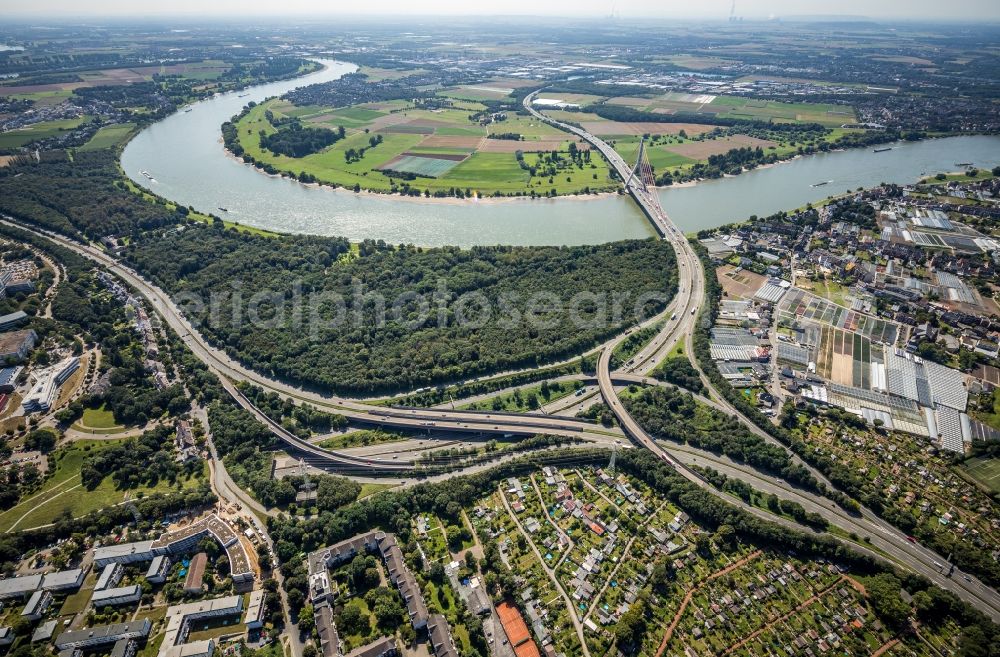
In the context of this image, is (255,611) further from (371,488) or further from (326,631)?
(371,488)

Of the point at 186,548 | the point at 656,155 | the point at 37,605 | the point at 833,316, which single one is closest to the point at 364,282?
the point at 186,548

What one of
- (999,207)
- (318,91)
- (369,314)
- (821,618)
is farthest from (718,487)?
(318,91)

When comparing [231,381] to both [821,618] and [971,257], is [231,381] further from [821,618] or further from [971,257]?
[971,257]

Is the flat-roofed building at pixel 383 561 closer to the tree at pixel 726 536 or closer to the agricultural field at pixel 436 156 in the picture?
the tree at pixel 726 536

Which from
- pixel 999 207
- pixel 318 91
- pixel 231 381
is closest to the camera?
pixel 231 381

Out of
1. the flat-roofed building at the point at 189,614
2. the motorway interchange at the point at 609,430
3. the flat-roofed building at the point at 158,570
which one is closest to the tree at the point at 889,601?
the motorway interchange at the point at 609,430
